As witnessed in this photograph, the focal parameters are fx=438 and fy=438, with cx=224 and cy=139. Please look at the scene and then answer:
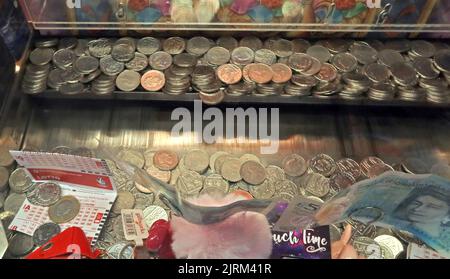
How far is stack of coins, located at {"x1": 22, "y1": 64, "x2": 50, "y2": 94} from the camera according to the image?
5.99 ft

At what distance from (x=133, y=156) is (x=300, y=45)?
907 mm

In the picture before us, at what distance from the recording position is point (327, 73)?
191 centimetres

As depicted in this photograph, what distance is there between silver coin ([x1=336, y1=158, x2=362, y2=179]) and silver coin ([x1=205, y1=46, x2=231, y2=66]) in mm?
656

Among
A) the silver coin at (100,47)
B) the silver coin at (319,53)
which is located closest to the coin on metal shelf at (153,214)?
the silver coin at (100,47)

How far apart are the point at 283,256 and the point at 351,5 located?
43.6 inches

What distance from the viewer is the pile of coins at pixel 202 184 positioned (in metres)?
1.55

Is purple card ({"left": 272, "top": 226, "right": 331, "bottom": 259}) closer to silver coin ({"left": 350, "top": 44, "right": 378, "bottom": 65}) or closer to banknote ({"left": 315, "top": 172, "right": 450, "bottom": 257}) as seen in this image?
banknote ({"left": 315, "top": 172, "right": 450, "bottom": 257})

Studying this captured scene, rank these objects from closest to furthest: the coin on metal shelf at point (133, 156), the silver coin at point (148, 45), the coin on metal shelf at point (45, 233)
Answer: the coin on metal shelf at point (45, 233)
the coin on metal shelf at point (133, 156)
the silver coin at point (148, 45)

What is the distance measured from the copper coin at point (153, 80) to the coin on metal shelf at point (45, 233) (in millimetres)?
666

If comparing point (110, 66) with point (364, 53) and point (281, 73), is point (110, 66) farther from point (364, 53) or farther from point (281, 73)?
point (364, 53)

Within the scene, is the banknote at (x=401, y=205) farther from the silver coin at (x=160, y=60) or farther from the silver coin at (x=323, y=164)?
the silver coin at (x=160, y=60)

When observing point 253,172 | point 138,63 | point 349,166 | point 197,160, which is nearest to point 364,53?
point 349,166

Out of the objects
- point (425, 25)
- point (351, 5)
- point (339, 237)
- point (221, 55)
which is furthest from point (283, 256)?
point (425, 25)

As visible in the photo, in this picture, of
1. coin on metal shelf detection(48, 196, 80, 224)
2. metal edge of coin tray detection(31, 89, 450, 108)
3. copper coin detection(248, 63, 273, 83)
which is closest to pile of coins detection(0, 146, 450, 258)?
coin on metal shelf detection(48, 196, 80, 224)
